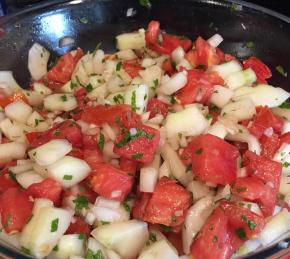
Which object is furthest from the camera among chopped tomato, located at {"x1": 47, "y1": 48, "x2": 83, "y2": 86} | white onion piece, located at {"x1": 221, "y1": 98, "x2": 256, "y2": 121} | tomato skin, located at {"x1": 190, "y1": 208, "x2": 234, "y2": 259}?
chopped tomato, located at {"x1": 47, "y1": 48, "x2": 83, "y2": 86}

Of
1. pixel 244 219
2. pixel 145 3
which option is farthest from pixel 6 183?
pixel 145 3

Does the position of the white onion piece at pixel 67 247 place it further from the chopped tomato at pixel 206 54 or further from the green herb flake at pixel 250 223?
the chopped tomato at pixel 206 54

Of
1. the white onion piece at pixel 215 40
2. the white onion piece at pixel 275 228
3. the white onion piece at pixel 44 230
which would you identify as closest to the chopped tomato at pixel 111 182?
the white onion piece at pixel 44 230

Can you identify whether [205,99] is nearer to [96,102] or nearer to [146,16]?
[96,102]

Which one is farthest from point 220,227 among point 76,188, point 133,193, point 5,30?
point 5,30

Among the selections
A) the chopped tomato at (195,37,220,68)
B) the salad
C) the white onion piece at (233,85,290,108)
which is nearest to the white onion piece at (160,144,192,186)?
the salad

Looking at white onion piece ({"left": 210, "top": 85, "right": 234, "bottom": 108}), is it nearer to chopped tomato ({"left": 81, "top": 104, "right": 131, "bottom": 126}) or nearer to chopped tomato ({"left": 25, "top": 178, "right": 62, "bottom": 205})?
chopped tomato ({"left": 81, "top": 104, "right": 131, "bottom": 126})

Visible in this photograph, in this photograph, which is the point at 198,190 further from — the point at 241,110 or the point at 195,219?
the point at 241,110
